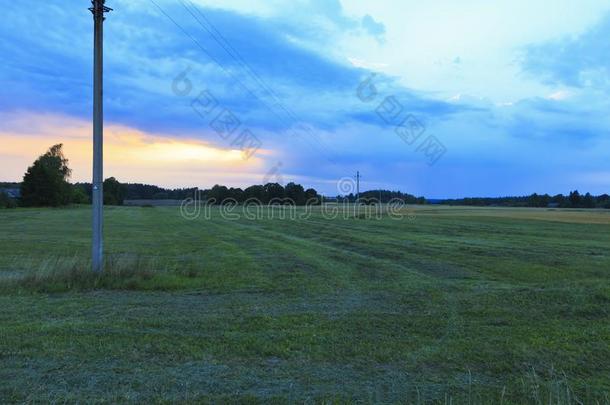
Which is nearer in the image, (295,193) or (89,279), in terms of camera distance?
(89,279)

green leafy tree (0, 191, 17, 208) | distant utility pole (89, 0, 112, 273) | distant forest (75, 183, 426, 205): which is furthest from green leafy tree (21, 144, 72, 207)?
distant utility pole (89, 0, 112, 273)

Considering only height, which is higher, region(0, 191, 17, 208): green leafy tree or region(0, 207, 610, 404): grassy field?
region(0, 191, 17, 208): green leafy tree

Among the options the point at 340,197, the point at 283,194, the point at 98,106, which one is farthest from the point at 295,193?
the point at 98,106

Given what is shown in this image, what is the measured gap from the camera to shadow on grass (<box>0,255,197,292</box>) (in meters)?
11.0

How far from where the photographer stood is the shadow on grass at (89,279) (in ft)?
36.0

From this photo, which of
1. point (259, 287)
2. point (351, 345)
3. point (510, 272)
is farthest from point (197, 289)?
point (510, 272)

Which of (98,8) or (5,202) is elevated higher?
(98,8)

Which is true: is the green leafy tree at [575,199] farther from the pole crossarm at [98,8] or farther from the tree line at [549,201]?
the pole crossarm at [98,8]

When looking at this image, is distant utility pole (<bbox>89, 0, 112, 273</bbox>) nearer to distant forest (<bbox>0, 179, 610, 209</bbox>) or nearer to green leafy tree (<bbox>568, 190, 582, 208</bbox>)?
distant forest (<bbox>0, 179, 610, 209</bbox>)

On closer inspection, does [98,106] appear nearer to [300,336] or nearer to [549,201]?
[300,336]

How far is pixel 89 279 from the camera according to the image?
37.6ft

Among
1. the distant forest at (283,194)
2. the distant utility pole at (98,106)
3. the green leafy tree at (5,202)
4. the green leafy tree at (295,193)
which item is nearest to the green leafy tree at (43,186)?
the green leafy tree at (5,202)

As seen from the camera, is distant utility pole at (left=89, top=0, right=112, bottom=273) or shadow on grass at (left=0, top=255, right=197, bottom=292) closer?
shadow on grass at (left=0, top=255, right=197, bottom=292)

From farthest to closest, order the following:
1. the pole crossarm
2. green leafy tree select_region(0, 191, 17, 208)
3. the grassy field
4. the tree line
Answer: the tree line
green leafy tree select_region(0, 191, 17, 208)
the pole crossarm
the grassy field
